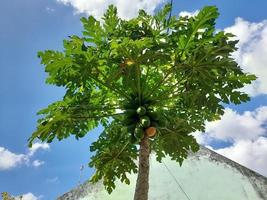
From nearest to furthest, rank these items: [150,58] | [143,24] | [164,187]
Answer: [150,58] < [143,24] < [164,187]

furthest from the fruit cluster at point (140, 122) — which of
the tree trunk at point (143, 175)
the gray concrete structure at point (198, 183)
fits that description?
the gray concrete structure at point (198, 183)

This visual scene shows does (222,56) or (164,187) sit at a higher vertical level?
(164,187)

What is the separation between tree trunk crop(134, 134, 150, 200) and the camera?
6.59m

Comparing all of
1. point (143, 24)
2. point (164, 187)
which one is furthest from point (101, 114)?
point (164, 187)

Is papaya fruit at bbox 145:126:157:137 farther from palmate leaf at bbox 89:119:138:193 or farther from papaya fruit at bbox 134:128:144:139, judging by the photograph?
palmate leaf at bbox 89:119:138:193

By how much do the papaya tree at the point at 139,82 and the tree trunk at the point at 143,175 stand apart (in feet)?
0.04

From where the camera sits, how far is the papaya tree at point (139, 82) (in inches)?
254

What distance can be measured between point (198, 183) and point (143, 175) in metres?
5.26

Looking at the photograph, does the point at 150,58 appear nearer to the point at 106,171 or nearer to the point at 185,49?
Result: the point at 185,49

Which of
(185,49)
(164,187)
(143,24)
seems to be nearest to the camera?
(185,49)

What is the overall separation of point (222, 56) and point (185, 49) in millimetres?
554

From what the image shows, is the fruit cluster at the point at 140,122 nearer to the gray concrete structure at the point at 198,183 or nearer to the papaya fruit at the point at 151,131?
the papaya fruit at the point at 151,131

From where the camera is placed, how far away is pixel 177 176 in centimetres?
1193

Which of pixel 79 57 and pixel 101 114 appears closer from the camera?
pixel 79 57
